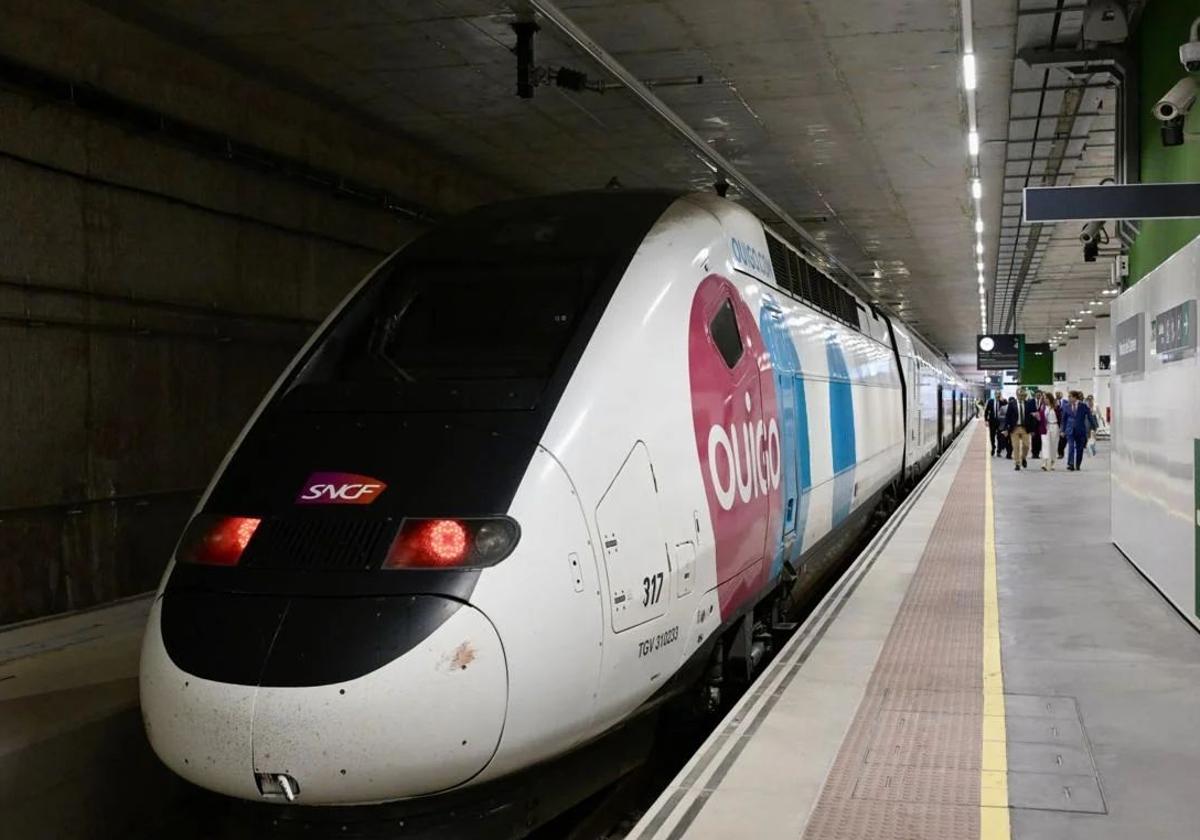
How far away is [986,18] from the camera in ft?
31.1

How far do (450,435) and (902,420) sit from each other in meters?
12.2

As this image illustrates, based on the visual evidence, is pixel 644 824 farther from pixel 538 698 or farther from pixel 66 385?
pixel 66 385

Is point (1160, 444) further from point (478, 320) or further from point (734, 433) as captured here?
point (478, 320)

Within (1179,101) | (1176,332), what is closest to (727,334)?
(1176,332)

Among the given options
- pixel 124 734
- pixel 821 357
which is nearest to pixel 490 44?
pixel 821 357

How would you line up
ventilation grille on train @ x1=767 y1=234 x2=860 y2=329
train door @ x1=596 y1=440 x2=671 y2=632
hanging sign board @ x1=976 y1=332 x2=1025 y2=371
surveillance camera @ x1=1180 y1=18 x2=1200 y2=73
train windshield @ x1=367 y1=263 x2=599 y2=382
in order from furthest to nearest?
1. hanging sign board @ x1=976 y1=332 x2=1025 y2=371
2. surveillance camera @ x1=1180 y1=18 x2=1200 y2=73
3. ventilation grille on train @ x1=767 y1=234 x2=860 y2=329
4. train windshield @ x1=367 y1=263 x2=599 y2=382
5. train door @ x1=596 y1=440 x2=671 y2=632

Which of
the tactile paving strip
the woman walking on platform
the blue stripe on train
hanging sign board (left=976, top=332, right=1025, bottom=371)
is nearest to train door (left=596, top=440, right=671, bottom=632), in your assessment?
the tactile paving strip

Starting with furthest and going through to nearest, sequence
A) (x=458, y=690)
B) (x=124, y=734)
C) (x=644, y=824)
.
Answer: (x=124, y=734), (x=644, y=824), (x=458, y=690)

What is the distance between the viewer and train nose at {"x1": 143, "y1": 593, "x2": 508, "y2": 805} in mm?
3359

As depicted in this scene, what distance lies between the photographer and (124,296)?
8.66 m

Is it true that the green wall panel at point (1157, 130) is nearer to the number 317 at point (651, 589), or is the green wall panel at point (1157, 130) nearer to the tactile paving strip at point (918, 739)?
the tactile paving strip at point (918, 739)

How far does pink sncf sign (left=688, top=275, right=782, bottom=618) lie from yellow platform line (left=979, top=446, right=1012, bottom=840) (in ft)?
4.08

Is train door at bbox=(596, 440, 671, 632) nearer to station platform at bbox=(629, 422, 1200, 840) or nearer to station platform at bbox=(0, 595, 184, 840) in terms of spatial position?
station platform at bbox=(629, 422, 1200, 840)

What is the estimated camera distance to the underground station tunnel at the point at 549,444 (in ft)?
11.9
